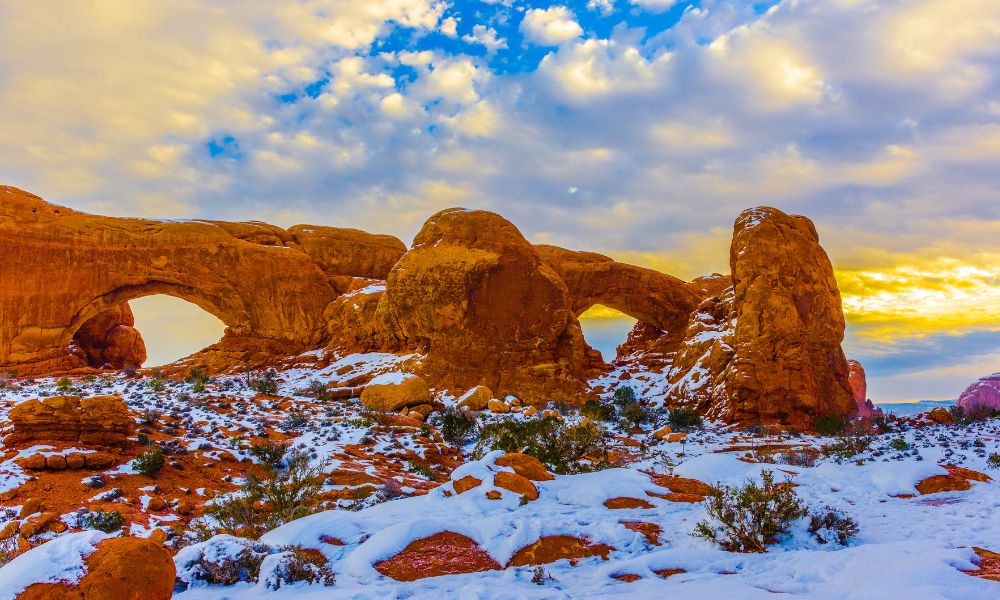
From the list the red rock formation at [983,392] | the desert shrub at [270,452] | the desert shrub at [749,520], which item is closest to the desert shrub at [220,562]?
the desert shrub at [749,520]

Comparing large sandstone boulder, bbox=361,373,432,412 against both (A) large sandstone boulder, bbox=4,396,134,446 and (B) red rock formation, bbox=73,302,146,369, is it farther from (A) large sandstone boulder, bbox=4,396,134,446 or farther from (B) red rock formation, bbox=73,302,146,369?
(B) red rock formation, bbox=73,302,146,369

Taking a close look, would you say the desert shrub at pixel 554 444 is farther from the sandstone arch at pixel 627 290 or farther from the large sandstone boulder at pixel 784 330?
the sandstone arch at pixel 627 290

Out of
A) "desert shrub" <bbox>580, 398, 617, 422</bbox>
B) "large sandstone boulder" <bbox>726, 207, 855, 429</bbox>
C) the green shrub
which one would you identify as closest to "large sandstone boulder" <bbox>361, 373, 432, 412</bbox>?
"desert shrub" <bbox>580, 398, 617, 422</bbox>

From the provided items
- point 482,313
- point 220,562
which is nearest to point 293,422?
point 220,562

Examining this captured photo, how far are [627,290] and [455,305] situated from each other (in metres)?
14.6

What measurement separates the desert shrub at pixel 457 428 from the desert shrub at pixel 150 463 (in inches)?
311

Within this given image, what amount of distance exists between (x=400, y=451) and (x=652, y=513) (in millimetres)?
8917

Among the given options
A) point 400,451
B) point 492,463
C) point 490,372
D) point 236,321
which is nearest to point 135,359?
point 236,321

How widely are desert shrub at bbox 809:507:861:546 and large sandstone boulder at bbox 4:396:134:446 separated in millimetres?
12728

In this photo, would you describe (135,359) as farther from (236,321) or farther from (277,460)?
(277,460)

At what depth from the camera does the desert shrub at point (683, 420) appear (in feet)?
73.8

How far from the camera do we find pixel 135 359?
125 ft

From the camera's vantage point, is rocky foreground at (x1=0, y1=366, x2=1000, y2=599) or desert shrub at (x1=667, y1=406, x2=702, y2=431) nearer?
rocky foreground at (x1=0, y1=366, x2=1000, y2=599)

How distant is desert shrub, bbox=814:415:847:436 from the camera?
21109mm
